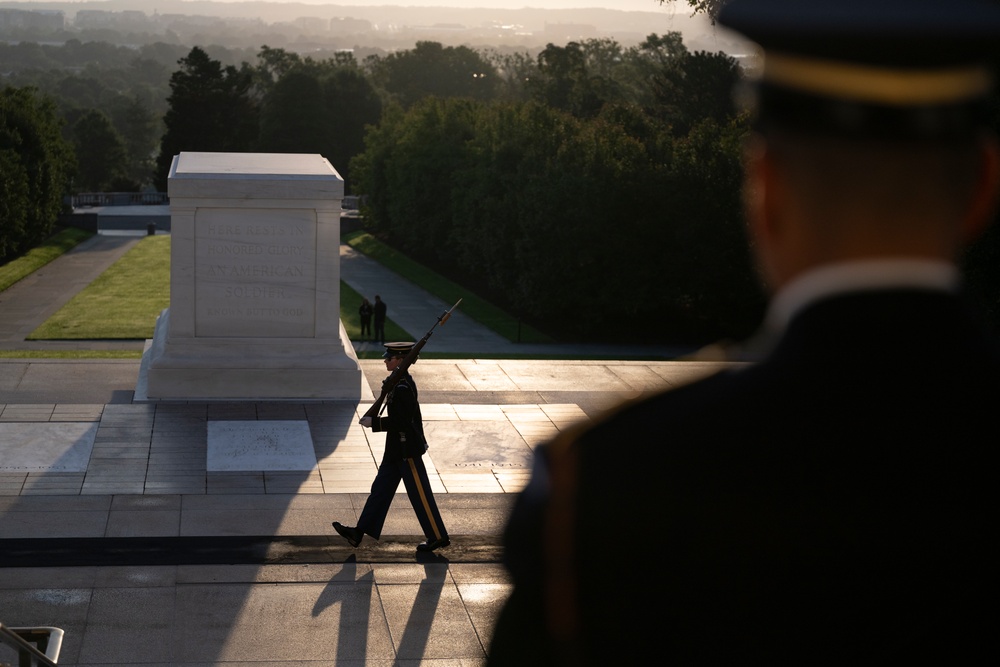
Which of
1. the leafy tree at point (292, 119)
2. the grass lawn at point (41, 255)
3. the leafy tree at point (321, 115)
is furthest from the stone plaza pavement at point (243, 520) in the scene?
the leafy tree at point (321, 115)

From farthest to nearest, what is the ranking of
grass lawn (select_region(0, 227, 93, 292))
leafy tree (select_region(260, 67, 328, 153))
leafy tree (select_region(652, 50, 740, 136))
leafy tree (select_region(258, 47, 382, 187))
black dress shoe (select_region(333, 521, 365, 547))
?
leafy tree (select_region(258, 47, 382, 187)) < leafy tree (select_region(260, 67, 328, 153)) < leafy tree (select_region(652, 50, 740, 136)) < grass lawn (select_region(0, 227, 93, 292)) < black dress shoe (select_region(333, 521, 365, 547))

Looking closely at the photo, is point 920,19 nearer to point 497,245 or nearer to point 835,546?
point 835,546

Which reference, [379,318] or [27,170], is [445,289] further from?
[27,170]

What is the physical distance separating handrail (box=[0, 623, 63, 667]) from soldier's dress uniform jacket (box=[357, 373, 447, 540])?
123 inches

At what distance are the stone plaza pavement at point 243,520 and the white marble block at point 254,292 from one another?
35cm

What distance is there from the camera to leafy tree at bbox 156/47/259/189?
3017 inches

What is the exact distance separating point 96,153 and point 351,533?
9234cm

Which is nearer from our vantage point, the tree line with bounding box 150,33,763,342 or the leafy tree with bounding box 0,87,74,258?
the tree line with bounding box 150,33,763,342

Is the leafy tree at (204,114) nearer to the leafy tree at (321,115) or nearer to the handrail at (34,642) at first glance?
the leafy tree at (321,115)

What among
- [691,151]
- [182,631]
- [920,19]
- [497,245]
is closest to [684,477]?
[920,19]

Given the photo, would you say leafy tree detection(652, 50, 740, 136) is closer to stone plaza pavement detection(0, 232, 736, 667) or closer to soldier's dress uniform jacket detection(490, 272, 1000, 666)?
stone plaza pavement detection(0, 232, 736, 667)

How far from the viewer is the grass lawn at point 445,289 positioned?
132 feet

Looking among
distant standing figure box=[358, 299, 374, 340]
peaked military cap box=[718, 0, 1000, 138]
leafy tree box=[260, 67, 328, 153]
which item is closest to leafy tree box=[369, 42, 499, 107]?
leafy tree box=[260, 67, 328, 153]

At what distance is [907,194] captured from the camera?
3.99 ft
